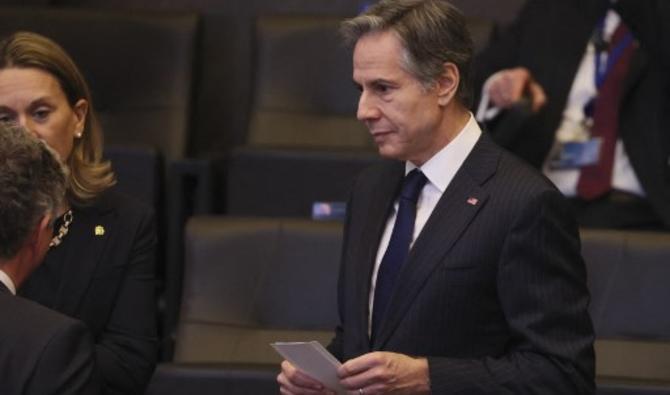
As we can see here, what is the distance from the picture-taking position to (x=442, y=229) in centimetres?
184

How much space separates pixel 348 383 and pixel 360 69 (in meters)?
0.44

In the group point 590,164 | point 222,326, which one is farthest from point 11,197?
point 590,164

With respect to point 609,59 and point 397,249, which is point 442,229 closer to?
point 397,249

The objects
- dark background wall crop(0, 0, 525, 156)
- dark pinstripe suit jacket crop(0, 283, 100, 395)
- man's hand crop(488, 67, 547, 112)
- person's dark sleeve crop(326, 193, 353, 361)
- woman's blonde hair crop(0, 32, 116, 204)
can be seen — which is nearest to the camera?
dark pinstripe suit jacket crop(0, 283, 100, 395)

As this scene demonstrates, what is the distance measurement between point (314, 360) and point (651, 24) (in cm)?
156

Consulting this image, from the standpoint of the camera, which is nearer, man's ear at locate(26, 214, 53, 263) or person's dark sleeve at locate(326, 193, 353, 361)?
man's ear at locate(26, 214, 53, 263)

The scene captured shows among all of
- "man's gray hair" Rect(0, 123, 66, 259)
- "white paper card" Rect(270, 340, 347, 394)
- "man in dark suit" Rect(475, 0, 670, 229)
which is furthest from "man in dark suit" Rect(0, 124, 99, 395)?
"man in dark suit" Rect(475, 0, 670, 229)

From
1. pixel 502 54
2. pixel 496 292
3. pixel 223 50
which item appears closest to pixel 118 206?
pixel 496 292

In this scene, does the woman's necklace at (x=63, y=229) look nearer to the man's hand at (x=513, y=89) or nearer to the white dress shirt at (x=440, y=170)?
the white dress shirt at (x=440, y=170)

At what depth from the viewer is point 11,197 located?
1.53 metres

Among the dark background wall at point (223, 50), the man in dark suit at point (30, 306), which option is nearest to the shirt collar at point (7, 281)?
the man in dark suit at point (30, 306)

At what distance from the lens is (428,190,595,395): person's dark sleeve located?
1774mm

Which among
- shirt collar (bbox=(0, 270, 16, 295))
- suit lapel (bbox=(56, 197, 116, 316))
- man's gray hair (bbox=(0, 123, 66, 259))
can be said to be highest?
man's gray hair (bbox=(0, 123, 66, 259))

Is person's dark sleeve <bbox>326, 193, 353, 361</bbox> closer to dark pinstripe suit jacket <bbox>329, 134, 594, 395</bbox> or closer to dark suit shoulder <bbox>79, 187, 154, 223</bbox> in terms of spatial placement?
dark pinstripe suit jacket <bbox>329, 134, 594, 395</bbox>
